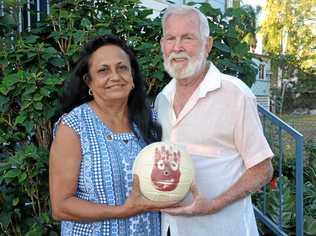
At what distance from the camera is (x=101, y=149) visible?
2.08 m

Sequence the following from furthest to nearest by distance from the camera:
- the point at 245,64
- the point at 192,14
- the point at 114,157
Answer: the point at 245,64
the point at 192,14
the point at 114,157

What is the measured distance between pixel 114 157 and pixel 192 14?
0.74 metres

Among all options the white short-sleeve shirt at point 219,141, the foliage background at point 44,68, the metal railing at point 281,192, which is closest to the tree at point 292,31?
the metal railing at point 281,192

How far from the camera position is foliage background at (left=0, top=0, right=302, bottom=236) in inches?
105

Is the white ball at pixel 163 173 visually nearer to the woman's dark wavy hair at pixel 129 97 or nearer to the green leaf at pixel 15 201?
the woman's dark wavy hair at pixel 129 97

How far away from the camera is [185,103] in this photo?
2.32m

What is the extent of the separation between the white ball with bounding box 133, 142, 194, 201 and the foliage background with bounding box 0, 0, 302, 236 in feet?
3.04

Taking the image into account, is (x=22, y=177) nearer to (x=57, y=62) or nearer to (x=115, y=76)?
(x=57, y=62)

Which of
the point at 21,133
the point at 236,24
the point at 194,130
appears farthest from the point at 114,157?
the point at 236,24

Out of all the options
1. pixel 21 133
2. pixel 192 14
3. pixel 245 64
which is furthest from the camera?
pixel 245 64

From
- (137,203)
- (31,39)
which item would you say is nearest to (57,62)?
(31,39)

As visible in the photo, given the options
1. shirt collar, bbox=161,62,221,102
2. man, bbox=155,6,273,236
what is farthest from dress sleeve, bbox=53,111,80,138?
shirt collar, bbox=161,62,221,102

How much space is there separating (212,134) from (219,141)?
0.05 m

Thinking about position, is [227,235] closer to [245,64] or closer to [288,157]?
[245,64]
